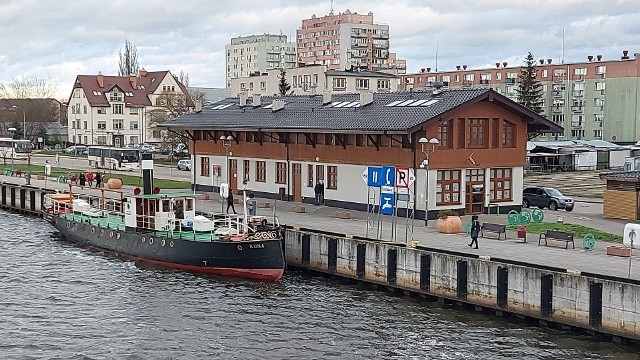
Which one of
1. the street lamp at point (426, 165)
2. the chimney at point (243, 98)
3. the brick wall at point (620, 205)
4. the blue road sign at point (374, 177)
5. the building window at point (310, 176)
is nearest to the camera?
the blue road sign at point (374, 177)

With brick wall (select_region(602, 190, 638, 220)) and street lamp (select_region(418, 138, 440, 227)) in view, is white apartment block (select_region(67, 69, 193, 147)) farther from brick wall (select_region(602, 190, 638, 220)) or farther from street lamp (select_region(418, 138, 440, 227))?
brick wall (select_region(602, 190, 638, 220))

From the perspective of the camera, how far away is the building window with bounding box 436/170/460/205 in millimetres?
47844

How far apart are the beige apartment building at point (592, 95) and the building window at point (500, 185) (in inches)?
2735

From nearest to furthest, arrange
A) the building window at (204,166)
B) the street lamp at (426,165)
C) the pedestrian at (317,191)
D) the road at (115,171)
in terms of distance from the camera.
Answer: the street lamp at (426,165) → the pedestrian at (317,191) → the building window at (204,166) → the road at (115,171)

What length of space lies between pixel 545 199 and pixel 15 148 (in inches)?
3257

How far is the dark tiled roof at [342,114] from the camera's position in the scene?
4822cm

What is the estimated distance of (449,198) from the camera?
4828cm

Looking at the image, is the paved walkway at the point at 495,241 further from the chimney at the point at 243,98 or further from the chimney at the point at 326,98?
the chimney at the point at 243,98

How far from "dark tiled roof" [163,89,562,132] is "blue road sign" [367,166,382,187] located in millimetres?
8014

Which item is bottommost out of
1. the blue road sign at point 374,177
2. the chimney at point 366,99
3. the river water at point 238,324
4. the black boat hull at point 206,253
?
the river water at point 238,324

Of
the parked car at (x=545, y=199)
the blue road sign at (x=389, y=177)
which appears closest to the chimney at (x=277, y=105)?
the parked car at (x=545, y=199)

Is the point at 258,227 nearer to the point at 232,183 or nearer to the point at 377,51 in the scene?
the point at 232,183

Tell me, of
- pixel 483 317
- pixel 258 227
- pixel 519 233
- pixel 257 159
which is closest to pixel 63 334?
pixel 258 227

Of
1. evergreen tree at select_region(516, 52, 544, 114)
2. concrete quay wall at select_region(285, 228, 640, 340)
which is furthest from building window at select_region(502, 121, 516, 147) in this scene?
evergreen tree at select_region(516, 52, 544, 114)
